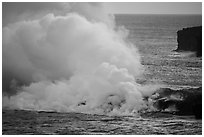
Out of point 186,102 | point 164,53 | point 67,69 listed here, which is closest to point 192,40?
point 164,53

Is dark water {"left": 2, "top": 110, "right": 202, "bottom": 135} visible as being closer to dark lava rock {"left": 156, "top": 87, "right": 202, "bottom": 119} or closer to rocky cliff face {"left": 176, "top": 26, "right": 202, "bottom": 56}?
dark lava rock {"left": 156, "top": 87, "right": 202, "bottom": 119}

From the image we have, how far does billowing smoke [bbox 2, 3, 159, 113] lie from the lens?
10250 mm

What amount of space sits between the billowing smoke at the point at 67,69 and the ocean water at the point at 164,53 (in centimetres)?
23

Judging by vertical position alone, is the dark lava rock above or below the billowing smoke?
below

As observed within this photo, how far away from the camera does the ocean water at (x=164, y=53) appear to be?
1026 cm

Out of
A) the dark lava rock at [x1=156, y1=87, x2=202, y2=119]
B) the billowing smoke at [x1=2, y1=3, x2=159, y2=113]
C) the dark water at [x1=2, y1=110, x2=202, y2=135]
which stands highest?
the billowing smoke at [x1=2, y1=3, x2=159, y2=113]

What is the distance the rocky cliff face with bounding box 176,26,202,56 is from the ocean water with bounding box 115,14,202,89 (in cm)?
5

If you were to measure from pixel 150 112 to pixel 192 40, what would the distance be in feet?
2.51

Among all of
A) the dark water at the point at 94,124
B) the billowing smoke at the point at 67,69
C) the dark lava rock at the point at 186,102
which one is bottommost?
the dark water at the point at 94,124

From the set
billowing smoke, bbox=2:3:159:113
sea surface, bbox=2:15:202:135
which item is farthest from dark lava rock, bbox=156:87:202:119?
billowing smoke, bbox=2:3:159:113

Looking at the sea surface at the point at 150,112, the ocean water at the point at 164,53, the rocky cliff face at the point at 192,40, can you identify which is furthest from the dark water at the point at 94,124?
the rocky cliff face at the point at 192,40

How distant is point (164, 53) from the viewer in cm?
1032

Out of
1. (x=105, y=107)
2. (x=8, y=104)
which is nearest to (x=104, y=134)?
(x=105, y=107)

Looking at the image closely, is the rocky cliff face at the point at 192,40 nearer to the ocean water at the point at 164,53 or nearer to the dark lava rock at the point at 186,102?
the ocean water at the point at 164,53
